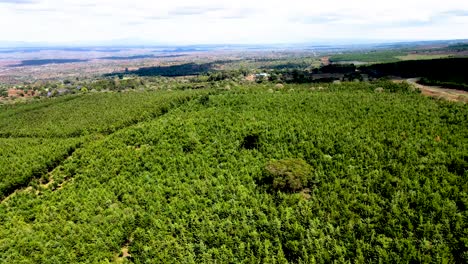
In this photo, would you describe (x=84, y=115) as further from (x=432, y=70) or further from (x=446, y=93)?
(x=432, y=70)

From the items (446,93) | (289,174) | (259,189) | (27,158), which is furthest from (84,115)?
(446,93)

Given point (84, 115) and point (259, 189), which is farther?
point (84, 115)

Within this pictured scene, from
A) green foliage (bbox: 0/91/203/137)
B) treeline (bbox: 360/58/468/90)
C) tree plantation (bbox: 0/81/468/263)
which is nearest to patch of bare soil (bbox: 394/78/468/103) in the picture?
tree plantation (bbox: 0/81/468/263)

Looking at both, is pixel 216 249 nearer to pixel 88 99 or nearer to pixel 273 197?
pixel 273 197

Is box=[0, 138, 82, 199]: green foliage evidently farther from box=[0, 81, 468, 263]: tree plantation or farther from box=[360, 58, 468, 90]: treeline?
box=[360, 58, 468, 90]: treeline

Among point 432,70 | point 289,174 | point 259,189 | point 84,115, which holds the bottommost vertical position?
point 259,189
